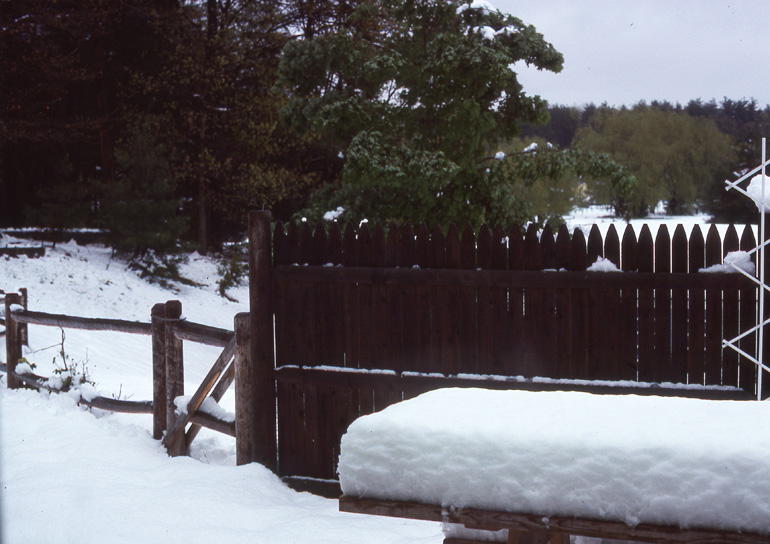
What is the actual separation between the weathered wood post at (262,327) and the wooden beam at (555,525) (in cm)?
319

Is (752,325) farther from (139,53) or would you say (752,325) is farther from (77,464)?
(139,53)

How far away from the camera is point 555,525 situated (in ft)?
7.57

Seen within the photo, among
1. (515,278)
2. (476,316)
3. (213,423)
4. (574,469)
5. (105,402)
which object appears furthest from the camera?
(105,402)

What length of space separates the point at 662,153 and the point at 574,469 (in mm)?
53344

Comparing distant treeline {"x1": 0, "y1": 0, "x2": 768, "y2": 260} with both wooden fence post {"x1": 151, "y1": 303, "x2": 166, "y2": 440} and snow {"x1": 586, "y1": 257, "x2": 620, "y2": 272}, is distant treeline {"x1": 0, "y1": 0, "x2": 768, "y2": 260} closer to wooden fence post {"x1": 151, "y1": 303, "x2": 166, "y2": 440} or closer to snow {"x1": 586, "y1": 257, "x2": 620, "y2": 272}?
wooden fence post {"x1": 151, "y1": 303, "x2": 166, "y2": 440}

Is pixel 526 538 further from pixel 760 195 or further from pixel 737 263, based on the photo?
pixel 760 195

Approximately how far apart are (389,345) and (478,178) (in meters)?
11.5

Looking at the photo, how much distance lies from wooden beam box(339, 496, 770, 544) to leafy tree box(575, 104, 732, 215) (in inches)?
1839

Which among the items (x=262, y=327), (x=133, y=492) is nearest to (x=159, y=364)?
(x=262, y=327)

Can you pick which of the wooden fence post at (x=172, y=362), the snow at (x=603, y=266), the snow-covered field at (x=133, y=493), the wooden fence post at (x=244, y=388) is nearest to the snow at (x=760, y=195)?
the snow at (x=603, y=266)

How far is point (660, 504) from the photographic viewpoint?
2221 millimetres

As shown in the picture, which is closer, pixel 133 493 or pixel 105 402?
pixel 133 493

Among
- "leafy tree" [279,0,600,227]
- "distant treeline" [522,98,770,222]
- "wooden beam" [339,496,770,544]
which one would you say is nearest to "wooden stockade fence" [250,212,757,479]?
"wooden beam" [339,496,770,544]

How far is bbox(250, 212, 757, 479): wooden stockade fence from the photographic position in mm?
4809
